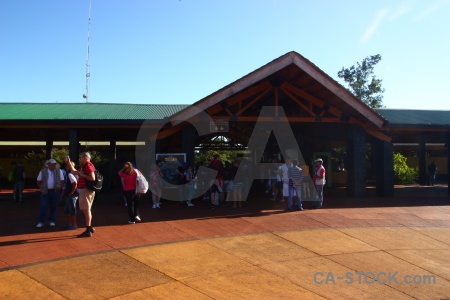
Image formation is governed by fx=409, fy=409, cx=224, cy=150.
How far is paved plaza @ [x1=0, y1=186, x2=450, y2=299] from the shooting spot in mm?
5586

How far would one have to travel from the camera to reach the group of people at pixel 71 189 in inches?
306

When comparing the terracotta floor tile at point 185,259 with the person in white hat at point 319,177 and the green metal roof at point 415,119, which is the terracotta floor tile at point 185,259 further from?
the green metal roof at point 415,119

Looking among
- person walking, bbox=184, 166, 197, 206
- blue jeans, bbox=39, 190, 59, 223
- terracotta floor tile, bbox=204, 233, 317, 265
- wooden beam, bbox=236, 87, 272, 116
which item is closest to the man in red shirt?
blue jeans, bbox=39, 190, 59, 223

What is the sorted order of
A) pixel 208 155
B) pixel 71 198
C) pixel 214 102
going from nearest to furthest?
1. pixel 71 198
2. pixel 214 102
3. pixel 208 155

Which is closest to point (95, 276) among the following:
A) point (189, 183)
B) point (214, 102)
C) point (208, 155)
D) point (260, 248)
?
point (260, 248)

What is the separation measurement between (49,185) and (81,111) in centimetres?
669

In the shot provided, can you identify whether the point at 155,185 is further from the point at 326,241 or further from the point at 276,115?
the point at 326,241

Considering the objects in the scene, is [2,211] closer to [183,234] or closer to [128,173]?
[128,173]

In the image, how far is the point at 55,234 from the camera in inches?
314

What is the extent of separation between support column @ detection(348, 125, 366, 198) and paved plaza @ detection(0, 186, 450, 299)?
300cm

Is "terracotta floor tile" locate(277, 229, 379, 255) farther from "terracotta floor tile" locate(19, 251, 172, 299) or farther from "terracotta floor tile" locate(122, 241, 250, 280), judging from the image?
"terracotta floor tile" locate(19, 251, 172, 299)

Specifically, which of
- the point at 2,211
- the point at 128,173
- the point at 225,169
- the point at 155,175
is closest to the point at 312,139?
the point at 225,169

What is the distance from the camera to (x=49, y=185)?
334 inches

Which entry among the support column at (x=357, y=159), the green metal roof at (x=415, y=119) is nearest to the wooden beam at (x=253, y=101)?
the support column at (x=357, y=159)
